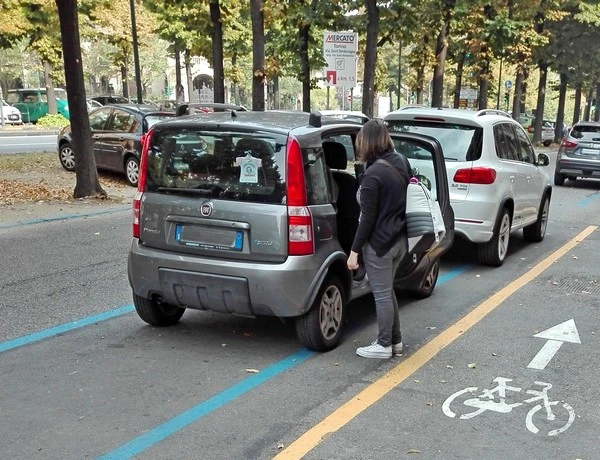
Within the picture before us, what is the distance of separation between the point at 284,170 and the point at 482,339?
2312mm

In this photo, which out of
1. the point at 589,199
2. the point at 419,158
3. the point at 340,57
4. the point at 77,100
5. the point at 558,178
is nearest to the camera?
the point at 419,158

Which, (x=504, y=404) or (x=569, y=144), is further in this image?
(x=569, y=144)

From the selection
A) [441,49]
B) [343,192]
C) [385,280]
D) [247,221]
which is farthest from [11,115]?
[385,280]

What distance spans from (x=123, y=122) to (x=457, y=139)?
9529 millimetres

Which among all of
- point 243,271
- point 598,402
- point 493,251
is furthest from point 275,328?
point 493,251

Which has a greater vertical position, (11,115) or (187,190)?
(187,190)

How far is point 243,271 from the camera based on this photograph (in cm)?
509

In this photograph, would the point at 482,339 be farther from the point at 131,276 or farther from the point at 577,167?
the point at 577,167

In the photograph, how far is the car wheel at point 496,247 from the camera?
8.69 meters

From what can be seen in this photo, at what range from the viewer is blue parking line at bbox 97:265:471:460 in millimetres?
3876

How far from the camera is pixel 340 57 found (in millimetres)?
20875

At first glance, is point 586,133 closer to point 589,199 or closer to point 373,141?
point 589,199

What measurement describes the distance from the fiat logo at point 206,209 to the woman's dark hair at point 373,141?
1.17 m

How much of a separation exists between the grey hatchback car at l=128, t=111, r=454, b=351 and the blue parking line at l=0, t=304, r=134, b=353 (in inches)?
33.1
